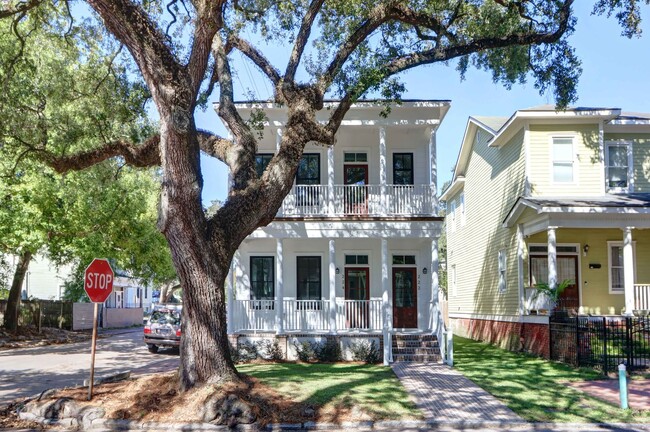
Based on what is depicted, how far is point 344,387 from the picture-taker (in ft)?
38.9

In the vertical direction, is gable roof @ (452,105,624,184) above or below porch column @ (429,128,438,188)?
above

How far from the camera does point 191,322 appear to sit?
10414 mm

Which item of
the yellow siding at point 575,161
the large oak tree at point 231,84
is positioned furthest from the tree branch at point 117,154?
the yellow siding at point 575,161

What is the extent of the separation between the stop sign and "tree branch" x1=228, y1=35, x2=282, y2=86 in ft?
17.9

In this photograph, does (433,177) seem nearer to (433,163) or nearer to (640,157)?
(433,163)

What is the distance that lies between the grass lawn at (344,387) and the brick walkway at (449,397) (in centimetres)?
29

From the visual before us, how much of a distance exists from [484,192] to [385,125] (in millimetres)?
8012

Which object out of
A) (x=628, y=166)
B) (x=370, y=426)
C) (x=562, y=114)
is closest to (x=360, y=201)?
(x=562, y=114)

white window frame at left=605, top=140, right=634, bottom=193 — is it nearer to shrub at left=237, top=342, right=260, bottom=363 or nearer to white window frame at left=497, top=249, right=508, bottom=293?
white window frame at left=497, top=249, right=508, bottom=293

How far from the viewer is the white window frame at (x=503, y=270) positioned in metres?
21.2

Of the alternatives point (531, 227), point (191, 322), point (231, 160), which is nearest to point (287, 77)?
point (231, 160)

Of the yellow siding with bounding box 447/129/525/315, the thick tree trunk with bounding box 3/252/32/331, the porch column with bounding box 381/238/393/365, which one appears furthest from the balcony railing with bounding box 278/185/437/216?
the thick tree trunk with bounding box 3/252/32/331

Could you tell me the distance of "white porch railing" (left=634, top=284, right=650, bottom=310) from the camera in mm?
17867

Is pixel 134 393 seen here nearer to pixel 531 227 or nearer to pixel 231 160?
pixel 231 160
